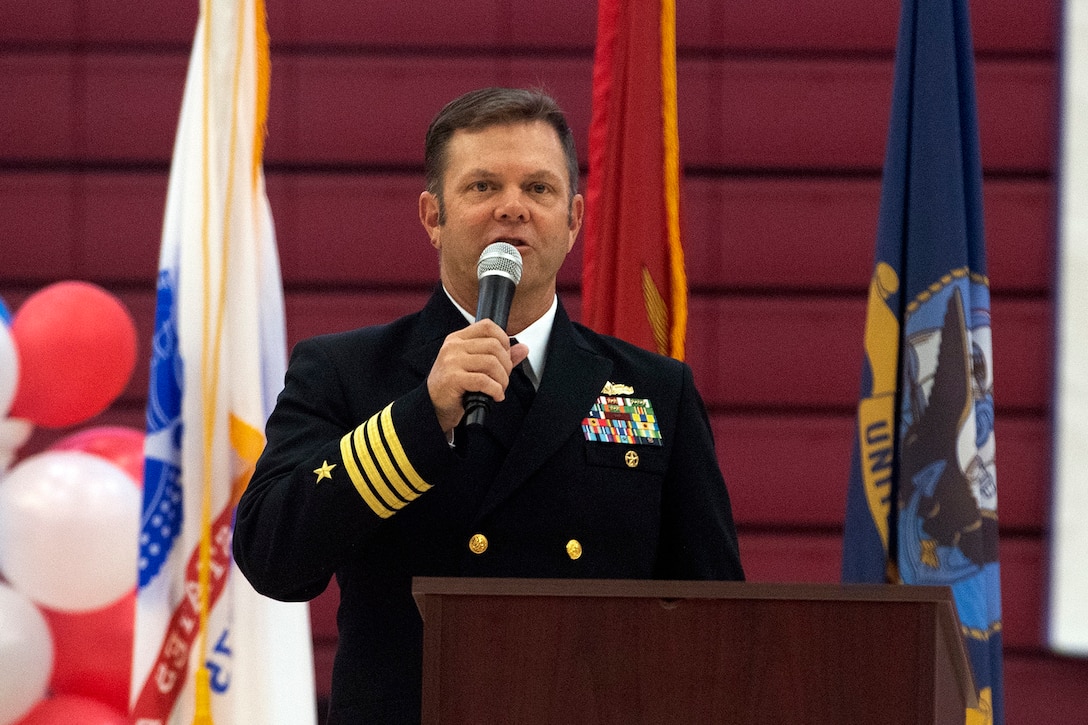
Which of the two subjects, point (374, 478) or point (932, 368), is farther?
point (932, 368)

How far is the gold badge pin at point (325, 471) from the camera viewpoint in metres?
1.26

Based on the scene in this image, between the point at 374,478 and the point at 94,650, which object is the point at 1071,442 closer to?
the point at 94,650

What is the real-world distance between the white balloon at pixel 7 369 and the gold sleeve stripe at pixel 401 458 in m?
1.90

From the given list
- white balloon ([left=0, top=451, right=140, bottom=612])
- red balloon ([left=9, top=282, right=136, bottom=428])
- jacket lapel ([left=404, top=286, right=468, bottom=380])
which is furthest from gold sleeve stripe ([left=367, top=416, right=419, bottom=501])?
red balloon ([left=9, top=282, right=136, bottom=428])

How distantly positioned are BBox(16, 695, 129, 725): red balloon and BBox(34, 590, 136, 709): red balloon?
0.03 m

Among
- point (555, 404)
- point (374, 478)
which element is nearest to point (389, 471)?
point (374, 478)

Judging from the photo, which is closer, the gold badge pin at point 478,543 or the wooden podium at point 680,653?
the wooden podium at point 680,653

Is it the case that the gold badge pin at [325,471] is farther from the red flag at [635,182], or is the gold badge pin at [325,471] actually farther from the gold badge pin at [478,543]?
the red flag at [635,182]

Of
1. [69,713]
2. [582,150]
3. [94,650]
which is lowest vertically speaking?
[69,713]

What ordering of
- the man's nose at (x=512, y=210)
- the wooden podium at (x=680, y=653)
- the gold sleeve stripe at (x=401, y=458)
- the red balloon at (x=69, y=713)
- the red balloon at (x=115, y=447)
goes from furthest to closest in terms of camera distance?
the red balloon at (x=115, y=447)
the red balloon at (x=69, y=713)
the man's nose at (x=512, y=210)
the gold sleeve stripe at (x=401, y=458)
the wooden podium at (x=680, y=653)

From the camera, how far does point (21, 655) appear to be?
283cm

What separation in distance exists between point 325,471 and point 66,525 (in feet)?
5.97

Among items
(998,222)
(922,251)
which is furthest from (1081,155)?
(922,251)

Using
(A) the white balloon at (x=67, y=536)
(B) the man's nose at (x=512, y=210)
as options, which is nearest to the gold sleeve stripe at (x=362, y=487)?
(B) the man's nose at (x=512, y=210)
